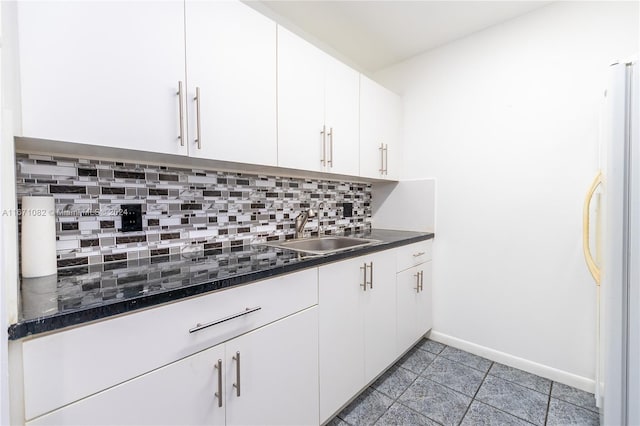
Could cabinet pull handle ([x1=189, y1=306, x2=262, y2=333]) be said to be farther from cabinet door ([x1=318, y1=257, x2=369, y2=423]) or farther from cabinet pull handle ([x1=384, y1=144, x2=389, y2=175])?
cabinet pull handle ([x1=384, y1=144, x2=389, y2=175])

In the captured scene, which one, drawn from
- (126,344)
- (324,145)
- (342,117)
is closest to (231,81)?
(324,145)

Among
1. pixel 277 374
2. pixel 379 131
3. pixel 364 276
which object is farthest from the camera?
pixel 379 131

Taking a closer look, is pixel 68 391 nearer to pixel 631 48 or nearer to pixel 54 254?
pixel 54 254

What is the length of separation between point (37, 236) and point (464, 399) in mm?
2148

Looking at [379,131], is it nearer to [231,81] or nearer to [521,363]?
[231,81]

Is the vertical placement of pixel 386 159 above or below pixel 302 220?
above

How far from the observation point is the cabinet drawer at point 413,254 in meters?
1.86

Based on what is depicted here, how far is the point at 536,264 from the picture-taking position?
181 cm

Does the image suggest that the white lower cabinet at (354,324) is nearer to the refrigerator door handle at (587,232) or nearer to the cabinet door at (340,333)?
the cabinet door at (340,333)

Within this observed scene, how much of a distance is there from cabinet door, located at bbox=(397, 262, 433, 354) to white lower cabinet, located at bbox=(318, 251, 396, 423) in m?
0.11

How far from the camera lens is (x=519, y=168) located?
1.85m

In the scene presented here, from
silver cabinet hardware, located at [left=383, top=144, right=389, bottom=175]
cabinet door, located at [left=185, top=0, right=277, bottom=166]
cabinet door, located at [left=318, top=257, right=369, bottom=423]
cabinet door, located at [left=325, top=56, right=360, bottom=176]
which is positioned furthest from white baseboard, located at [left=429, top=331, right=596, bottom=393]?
cabinet door, located at [left=185, top=0, right=277, bottom=166]

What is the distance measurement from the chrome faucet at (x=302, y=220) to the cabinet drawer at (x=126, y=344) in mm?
886

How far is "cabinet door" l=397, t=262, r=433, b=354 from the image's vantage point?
187 centimetres
